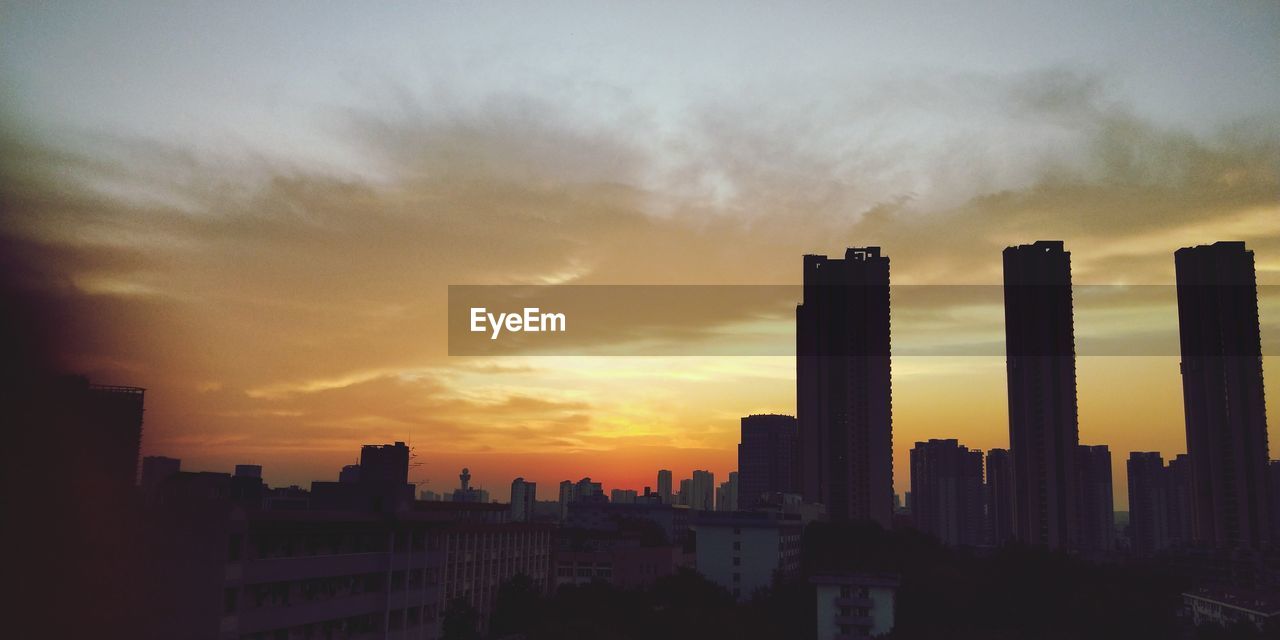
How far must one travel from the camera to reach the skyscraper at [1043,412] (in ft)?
233

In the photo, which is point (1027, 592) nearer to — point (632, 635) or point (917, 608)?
point (917, 608)

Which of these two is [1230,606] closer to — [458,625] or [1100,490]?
[458,625]

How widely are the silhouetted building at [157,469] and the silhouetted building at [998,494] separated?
91499 mm

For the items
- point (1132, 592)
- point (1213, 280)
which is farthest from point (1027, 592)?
point (1213, 280)

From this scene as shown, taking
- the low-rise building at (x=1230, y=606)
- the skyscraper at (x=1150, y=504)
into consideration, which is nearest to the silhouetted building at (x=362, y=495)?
the low-rise building at (x=1230, y=606)

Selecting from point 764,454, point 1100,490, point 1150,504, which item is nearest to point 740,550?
point 1100,490

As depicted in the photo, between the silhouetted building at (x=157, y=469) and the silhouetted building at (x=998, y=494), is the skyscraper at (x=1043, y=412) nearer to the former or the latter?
the silhouetted building at (x=998, y=494)

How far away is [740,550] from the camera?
63.1 metres

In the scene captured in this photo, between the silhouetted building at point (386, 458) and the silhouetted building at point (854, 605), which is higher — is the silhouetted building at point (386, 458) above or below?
above

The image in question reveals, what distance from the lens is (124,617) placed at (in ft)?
64.8

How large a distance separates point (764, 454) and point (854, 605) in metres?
105

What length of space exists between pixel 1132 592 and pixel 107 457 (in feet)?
152

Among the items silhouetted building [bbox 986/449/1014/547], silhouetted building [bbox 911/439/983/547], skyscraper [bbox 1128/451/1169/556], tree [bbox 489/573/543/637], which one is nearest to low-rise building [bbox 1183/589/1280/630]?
tree [bbox 489/573/543/637]

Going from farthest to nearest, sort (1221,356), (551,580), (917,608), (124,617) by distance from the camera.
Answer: (1221,356)
(551,580)
(917,608)
(124,617)
